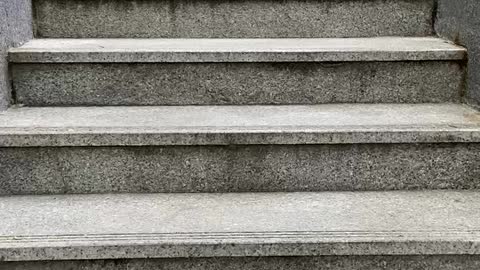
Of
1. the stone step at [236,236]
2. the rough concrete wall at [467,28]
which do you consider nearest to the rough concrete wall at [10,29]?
the stone step at [236,236]

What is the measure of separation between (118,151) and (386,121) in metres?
0.76

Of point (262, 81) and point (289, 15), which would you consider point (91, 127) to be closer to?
point (262, 81)

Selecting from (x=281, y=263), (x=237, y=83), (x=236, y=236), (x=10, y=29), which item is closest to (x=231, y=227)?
(x=236, y=236)

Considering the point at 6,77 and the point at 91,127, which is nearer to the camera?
the point at 91,127

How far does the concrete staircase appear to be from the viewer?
132 cm

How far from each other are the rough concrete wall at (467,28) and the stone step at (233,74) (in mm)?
40

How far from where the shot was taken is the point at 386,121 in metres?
1.63

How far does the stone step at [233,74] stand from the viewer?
70.4 inches

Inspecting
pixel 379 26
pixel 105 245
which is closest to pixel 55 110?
pixel 105 245

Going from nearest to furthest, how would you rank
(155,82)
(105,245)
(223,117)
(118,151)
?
(105,245) < (118,151) < (223,117) < (155,82)

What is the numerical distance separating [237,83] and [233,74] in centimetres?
3

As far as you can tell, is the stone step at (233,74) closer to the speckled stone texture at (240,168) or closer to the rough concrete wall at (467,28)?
the rough concrete wall at (467,28)

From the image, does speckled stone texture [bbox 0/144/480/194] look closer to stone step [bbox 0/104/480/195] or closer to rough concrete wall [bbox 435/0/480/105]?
stone step [bbox 0/104/480/195]

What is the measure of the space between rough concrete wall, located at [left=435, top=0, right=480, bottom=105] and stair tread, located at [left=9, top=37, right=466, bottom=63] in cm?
4
